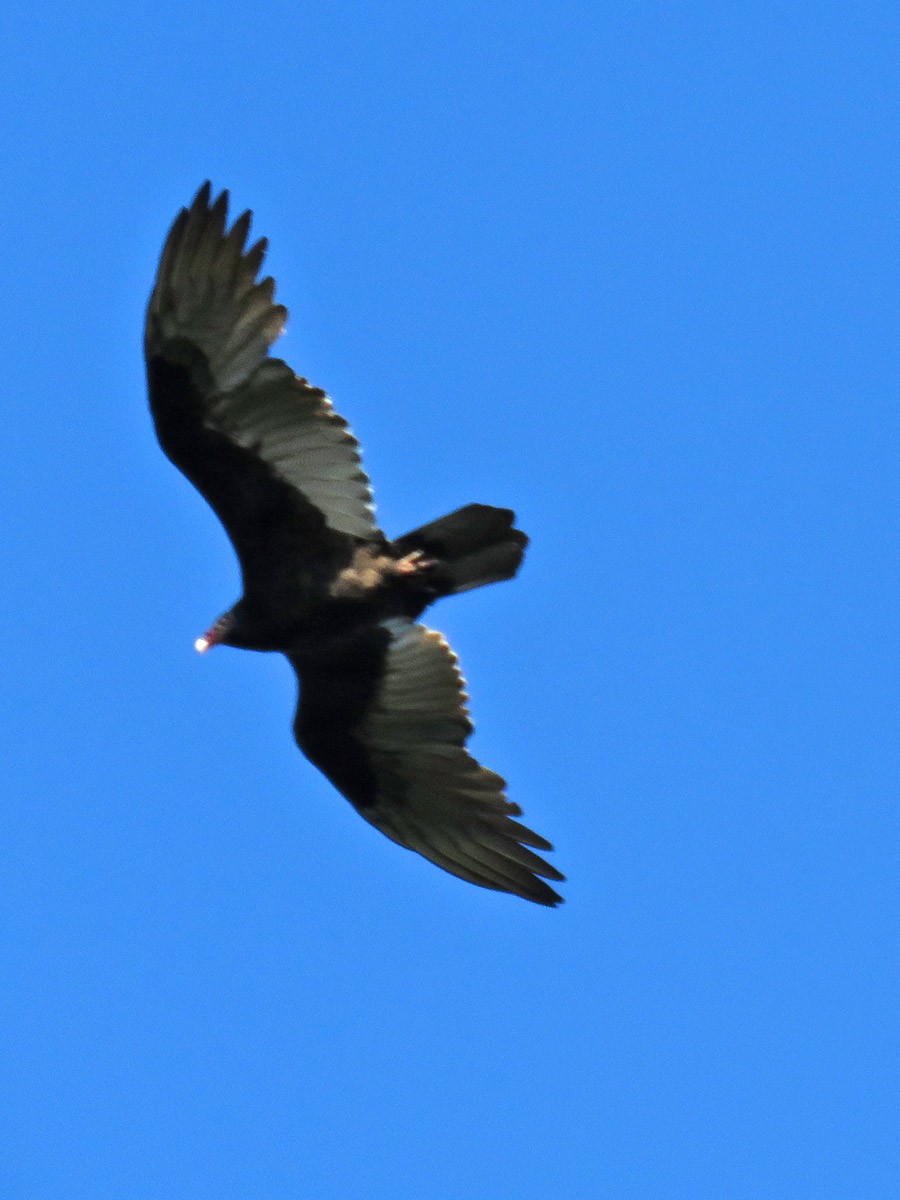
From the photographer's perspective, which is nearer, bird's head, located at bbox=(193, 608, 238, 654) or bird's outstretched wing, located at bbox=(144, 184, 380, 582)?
bird's outstretched wing, located at bbox=(144, 184, 380, 582)

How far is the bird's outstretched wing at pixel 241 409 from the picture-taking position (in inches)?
380

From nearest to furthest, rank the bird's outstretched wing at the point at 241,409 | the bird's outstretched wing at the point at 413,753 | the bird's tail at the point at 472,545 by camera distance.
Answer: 1. the bird's outstretched wing at the point at 241,409
2. the bird's tail at the point at 472,545
3. the bird's outstretched wing at the point at 413,753

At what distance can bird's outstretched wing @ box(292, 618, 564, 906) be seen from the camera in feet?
35.2

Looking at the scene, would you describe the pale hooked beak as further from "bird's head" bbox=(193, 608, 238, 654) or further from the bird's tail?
the bird's tail

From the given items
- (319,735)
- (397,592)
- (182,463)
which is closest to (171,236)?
(182,463)

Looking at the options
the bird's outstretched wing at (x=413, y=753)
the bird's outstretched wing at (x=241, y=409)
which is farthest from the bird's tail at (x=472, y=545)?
the bird's outstretched wing at (x=413, y=753)

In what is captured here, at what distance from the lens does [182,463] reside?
33.1 feet

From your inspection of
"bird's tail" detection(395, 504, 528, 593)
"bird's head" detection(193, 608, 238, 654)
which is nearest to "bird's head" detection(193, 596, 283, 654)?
"bird's head" detection(193, 608, 238, 654)

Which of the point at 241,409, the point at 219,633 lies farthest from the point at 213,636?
the point at 241,409

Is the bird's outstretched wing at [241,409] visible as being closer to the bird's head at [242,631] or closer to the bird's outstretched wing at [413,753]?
the bird's head at [242,631]

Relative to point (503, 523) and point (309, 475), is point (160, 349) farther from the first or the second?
point (503, 523)

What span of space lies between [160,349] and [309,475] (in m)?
0.90

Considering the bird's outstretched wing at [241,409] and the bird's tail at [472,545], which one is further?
the bird's tail at [472,545]

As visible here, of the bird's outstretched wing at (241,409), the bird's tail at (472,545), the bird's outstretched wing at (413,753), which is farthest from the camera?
the bird's outstretched wing at (413,753)
